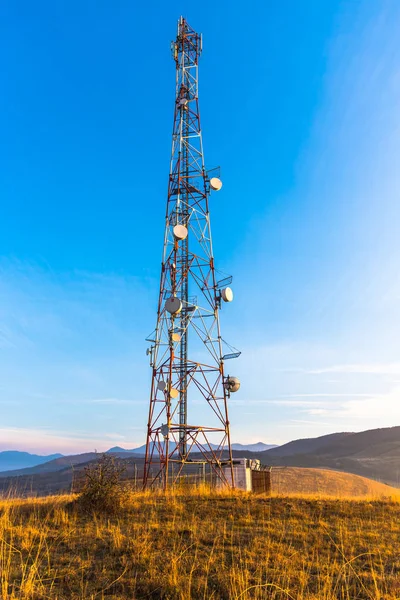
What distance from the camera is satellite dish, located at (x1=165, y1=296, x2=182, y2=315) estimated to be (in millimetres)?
22531

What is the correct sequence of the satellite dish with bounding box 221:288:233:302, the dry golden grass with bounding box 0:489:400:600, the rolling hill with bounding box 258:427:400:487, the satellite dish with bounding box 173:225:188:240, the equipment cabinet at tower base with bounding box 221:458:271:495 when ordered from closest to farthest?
1. the dry golden grass with bounding box 0:489:400:600
2. the satellite dish with bounding box 173:225:188:240
3. the equipment cabinet at tower base with bounding box 221:458:271:495
4. the satellite dish with bounding box 221:288:233:302
5. the rolling hill with bounding box 258:427:400:487

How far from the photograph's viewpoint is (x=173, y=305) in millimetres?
22750

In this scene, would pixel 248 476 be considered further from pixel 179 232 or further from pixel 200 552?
pixel 200 552

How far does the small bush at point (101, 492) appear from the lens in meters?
12.2

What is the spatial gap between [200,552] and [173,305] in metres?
15.2

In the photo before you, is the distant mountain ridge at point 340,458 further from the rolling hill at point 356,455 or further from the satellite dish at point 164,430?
the satellite dish at point 164,430

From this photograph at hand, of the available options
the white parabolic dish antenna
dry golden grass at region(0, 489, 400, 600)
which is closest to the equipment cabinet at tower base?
dry golden grass at region(0, 489, 400, 600)

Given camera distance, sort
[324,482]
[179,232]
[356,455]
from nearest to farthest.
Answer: [179,232] < [324,482] < [356,455]

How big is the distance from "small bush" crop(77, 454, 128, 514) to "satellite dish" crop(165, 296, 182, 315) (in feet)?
34.2

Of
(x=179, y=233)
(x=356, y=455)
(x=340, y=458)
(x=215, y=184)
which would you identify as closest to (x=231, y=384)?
(x=179, y=233)

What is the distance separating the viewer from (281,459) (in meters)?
87.5

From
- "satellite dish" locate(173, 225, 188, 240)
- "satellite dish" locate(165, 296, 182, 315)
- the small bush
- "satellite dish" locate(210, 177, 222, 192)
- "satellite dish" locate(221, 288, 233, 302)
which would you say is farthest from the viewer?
"satellite dish" locate(210, 177, 222, 192)

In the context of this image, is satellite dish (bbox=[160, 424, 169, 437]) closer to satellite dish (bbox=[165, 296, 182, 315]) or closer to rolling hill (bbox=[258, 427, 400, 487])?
satellite dish (bbox=[165, 296, 182, 315])

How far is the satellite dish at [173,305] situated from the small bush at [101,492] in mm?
10413
